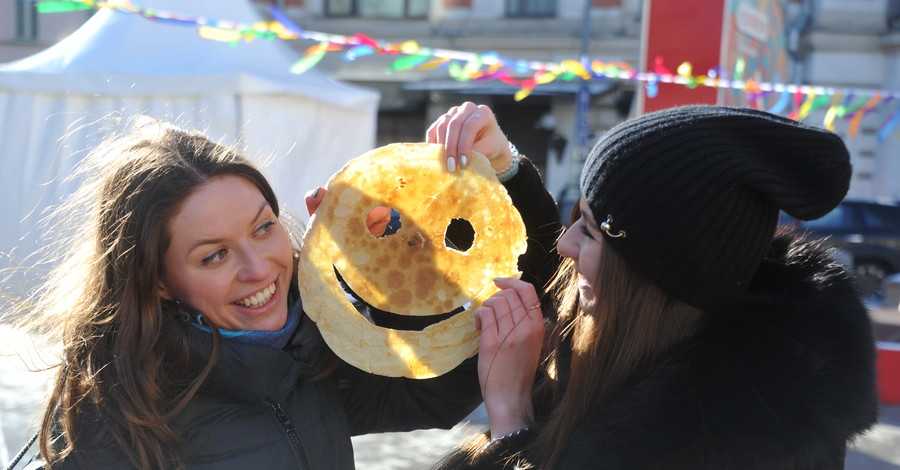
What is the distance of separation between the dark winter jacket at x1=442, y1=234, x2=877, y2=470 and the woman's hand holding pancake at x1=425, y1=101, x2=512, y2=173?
2.09 ft

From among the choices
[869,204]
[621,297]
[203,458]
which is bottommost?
[869,204]

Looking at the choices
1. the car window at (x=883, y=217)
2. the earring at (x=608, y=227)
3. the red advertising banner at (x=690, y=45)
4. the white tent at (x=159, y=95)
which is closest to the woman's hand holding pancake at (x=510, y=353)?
the earring at (x=608, y=227)

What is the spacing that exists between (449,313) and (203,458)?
718mm

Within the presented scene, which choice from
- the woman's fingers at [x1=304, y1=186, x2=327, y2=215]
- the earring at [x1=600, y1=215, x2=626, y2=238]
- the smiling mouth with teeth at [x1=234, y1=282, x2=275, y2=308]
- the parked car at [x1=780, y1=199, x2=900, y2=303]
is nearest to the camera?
Answer: the earring at [x1=600, y1=215, x2=626, y2=238]

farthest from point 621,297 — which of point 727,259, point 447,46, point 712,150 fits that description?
point 447,46

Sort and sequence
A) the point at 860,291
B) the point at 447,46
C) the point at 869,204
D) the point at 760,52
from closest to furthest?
the point at 860,291 < the point at 760,52 < the point at 869,204 < the point at 447,46

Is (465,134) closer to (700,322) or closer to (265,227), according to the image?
(265,227)

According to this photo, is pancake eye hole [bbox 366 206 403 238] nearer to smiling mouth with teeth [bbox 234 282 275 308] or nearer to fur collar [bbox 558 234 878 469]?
smiling mouth with teeth [bbox 234 282 275 308]

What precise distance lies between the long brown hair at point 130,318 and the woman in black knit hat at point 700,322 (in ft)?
2.10

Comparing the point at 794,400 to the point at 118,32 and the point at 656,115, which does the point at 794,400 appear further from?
the point at 118,32

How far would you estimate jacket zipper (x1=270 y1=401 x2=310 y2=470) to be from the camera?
1.64 metres

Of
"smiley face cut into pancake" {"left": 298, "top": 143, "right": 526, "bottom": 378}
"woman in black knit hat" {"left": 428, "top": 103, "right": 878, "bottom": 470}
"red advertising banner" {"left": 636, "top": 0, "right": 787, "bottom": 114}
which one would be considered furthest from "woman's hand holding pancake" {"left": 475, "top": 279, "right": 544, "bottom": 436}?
"red advertising banner" {"left": 636, "top": 0, "right": 787, "bottom": 114}

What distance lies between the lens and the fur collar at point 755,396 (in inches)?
52.2

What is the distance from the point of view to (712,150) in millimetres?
1374
